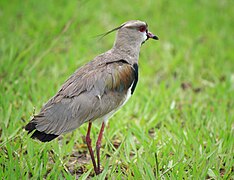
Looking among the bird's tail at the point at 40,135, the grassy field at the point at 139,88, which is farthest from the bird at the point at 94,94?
the grassy field at the point at 139,88

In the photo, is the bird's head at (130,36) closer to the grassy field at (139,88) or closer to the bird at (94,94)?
the bird at (94,94)

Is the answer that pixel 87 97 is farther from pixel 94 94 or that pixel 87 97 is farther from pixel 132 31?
pixel 132 31

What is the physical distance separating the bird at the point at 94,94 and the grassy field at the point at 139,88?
0.27 meters

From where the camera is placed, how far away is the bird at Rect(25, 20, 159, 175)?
10.8 ft

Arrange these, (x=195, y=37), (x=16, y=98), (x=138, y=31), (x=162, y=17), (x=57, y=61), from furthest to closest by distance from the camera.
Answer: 1. (x=162, y=17)
2. (x=195, y=37)
3. (x=57, y=61)
4. (x=16, y=98)
5. (x=138, y=31)

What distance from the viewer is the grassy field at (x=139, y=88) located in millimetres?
3545

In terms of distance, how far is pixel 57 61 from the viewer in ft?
18.7

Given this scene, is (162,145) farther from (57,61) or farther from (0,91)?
(57,61)

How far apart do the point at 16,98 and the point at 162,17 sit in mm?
3718

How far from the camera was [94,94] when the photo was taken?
3447 millimetres

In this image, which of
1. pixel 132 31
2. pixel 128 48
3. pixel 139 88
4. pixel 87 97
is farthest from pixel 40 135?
pixel 139 88

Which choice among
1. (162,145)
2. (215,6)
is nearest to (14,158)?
(162,145)

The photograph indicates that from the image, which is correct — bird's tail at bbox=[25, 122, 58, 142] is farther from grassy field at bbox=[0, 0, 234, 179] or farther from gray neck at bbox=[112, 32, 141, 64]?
gray neck at bbox=[112, 32, 141, 64]

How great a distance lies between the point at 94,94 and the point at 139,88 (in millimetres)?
1837
